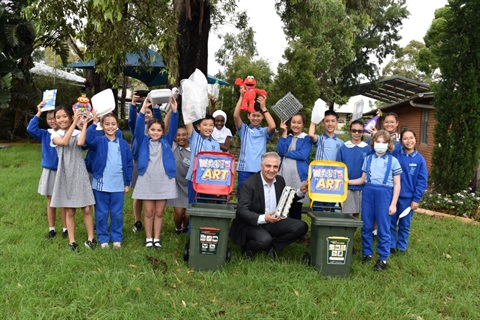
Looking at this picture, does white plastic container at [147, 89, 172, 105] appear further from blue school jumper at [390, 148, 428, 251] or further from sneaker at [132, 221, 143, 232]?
blue school jumper at [390, 148, 428, 251]

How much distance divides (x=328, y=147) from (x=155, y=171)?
218cm

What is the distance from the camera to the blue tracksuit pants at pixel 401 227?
15.4 feet

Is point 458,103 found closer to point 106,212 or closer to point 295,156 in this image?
point 295,156

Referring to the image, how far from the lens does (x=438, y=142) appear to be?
8273mm

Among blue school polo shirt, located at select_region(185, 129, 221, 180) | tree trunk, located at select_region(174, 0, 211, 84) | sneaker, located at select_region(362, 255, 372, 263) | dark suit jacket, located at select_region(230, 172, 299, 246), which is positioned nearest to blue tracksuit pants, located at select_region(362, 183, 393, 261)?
sneaker, located at select_region(362, 255, 372, 263)

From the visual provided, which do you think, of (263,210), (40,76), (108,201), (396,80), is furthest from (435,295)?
(40,76)

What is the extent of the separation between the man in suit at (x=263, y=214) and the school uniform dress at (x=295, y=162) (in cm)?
45

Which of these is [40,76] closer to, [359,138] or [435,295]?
[359,138]

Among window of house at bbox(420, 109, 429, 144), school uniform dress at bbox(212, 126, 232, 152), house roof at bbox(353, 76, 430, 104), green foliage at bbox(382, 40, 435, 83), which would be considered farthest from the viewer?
green foliage at bbox(382, 40, 435, 83)

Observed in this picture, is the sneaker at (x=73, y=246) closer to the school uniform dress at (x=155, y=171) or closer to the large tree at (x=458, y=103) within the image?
the school uniform dress at (x=155, y=171)

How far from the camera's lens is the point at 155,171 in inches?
181

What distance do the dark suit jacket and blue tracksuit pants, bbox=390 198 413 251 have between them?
1.47 metres

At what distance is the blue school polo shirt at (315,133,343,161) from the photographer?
4.96 m

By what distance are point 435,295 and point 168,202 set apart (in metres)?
3.24
